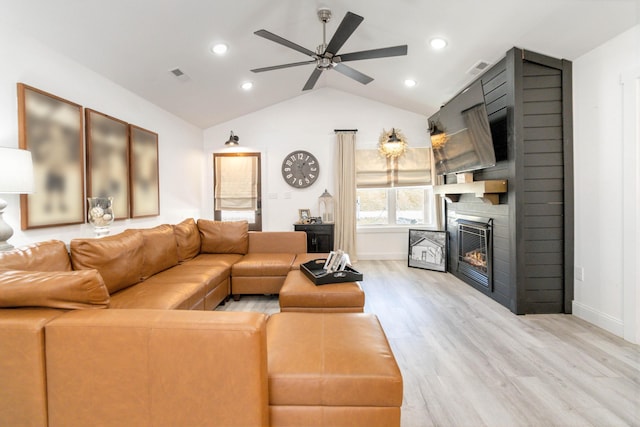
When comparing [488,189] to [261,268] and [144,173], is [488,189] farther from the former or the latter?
[144,173]

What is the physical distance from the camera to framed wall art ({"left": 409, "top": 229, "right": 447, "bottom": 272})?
4.79 meters

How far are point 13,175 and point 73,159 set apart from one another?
3.10 feet

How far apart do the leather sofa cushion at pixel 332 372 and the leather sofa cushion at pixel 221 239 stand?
260 centimetres

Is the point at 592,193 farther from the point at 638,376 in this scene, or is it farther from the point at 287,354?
the point at 287,354

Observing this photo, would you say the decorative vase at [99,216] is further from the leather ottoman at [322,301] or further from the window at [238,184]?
the window at [238,184]

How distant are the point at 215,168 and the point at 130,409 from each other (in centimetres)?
490

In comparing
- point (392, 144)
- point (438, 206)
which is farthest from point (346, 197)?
point (438, 206)

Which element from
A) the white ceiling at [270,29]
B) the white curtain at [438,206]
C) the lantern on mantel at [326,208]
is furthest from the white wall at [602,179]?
the lantern on mantel at [326,208]

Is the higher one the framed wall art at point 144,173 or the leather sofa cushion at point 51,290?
the framed wall art at point 144,173

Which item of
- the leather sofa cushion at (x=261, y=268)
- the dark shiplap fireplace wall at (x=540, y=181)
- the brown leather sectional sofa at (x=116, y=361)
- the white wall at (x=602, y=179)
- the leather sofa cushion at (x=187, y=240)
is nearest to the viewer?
the brown leather sectional sofa at (x=116, y=361)

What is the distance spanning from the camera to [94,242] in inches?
91.4

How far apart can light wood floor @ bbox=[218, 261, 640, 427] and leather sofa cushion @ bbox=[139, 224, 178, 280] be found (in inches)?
33.4

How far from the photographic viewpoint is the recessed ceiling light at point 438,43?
10.2ft

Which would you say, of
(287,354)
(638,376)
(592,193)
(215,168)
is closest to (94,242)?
(287,354)
